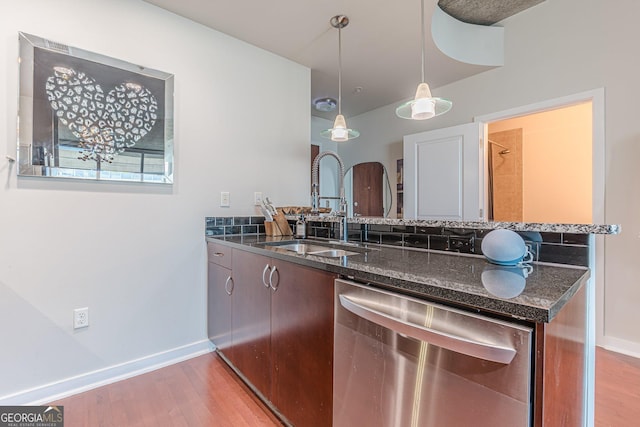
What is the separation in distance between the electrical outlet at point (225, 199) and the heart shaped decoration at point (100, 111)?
0.66 meters

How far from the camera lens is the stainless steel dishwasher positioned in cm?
67

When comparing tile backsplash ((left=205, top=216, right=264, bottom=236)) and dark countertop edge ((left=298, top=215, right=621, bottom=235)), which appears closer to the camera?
dark countertop edge ((left=298, top=215, right=621, bottom=235))

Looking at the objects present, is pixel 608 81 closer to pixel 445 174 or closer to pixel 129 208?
pixel 445 174

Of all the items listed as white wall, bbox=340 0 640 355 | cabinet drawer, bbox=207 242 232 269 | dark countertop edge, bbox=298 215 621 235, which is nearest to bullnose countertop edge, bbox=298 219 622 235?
dark countertop edge, bbox=298 215 621 235

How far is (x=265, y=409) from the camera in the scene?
1.56 meters

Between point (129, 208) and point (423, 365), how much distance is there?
192cm

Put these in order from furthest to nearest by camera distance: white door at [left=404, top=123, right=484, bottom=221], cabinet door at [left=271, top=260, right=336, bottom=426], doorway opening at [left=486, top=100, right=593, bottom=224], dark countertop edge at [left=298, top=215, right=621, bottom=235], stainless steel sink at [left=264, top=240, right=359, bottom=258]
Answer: doorway opening at [left=486, top=100, right=593, bottom=224] → white door at [left=404, top=123, right=484, bottom=221] → stainless steel sink at [left=264, top=240, right=359, bottom=258] → cabinet door at [left=271, top=260, right=336, bottom=426] → dark countertop edge at [left=298, top=215, right=621, bottom=235]

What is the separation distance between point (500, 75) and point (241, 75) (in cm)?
247

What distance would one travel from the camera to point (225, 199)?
2.32 m

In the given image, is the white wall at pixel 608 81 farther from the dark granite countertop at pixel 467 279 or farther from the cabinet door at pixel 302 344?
the cabinet door at pixel 302 344

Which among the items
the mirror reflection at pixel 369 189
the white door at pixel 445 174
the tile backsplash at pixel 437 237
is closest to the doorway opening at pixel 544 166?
the white door at pixel 445 174

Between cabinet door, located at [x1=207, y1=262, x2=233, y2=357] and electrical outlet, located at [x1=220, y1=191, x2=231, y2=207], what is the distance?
476 mm

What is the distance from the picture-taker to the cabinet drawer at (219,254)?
189 cm

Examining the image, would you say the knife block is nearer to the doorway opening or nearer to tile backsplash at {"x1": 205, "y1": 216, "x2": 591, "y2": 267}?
tile backsplash at {"x1": 205, "y1": 216, "x2": 591, "y2": 267}
